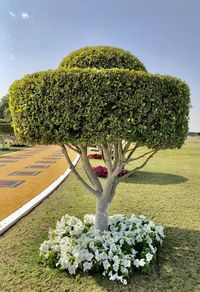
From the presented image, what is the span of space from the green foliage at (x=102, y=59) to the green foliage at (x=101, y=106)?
666mm

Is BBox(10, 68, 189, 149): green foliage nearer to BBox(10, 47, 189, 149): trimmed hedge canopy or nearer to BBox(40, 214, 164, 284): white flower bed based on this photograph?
BBox(10, 47, 189, 149): trimmed hedge canopy

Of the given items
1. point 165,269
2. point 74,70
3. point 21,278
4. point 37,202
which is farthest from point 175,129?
point 37,202

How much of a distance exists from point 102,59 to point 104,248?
3.21 m

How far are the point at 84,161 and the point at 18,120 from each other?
1583 mm

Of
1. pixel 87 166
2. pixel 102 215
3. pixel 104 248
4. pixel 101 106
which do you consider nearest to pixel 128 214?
pixel 102 215

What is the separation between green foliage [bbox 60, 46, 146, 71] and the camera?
4949mm

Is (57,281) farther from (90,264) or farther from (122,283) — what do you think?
(122,283)

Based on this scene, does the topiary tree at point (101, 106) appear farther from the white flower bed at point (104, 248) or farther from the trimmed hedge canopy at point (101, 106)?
the white flower bed at point (104, 248)

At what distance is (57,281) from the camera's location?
4.50 meters

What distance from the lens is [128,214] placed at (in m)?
7.93

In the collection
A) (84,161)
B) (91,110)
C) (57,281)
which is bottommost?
(57,281)

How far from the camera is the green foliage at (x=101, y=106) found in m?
4.27

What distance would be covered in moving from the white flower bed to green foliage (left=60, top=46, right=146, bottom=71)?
303 cm

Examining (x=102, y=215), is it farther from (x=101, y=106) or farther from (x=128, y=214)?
(x=101, y=106)
